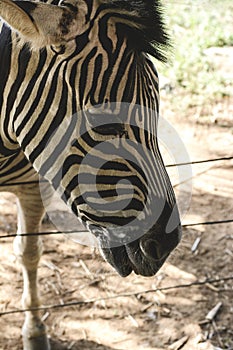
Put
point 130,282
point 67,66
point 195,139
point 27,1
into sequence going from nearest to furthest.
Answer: point 27,1, point 67,66, point 130,282, point 195,139

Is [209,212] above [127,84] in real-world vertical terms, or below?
below

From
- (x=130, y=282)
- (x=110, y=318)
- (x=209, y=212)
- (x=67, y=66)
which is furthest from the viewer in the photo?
(x=209, y=212)

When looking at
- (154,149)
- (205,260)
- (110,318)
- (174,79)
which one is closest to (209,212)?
(205,260)

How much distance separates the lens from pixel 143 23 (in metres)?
1.75

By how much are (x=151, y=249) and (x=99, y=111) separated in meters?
0.47

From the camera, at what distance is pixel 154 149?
1.86 m

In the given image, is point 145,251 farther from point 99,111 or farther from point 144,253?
point 99,111

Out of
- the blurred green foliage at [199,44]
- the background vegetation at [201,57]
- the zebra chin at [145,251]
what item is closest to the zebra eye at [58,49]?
the zebra chin at [145,251]

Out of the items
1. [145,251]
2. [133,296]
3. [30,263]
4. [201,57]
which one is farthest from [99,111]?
[201,57]

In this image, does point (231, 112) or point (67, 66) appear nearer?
point (67, 66)

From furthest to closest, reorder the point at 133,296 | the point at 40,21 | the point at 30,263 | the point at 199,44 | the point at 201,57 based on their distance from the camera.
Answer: the point at 199,44, the point at 201,57, the point at 133,296, the point at 30,263, the point at 40,21

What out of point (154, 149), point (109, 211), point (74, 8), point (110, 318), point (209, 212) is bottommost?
point (110, 318)

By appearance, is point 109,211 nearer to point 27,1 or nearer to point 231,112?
point 27,1

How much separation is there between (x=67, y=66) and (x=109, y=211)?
468 millimetres
